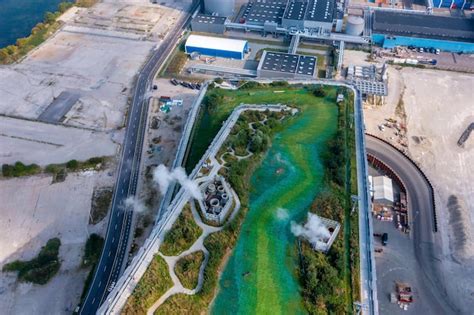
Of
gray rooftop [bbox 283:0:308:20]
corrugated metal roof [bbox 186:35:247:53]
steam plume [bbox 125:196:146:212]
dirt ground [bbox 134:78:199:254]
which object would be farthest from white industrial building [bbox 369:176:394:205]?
gray rooftop [bbox 283:0:308:20]

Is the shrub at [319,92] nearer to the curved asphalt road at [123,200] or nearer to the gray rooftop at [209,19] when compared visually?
the curved asphalt road at [123,200]

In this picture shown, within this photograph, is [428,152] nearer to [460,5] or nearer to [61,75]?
[460,5]

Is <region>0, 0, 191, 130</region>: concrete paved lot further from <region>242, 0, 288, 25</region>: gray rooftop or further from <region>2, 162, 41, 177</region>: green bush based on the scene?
<region>242, 0, 288, 25</region>: gray rooftop

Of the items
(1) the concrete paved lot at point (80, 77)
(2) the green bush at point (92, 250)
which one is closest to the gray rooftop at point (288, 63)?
(1) the concrete paved lot at point (80, 77)

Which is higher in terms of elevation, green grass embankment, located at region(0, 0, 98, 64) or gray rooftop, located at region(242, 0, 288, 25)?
gray rooftop, located at region(242, 0, 288, 25)

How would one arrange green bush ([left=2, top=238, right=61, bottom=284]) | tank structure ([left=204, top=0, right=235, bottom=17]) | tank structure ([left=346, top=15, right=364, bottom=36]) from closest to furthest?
green bush ([left=2, top=238, right=61, bottom=284]), tank structure ([left=346, top=15, right=364, bottom=36]), tank structure ([left=204, top=0, right=235, bottom=17])

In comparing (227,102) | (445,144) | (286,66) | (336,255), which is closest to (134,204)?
(227,102)
